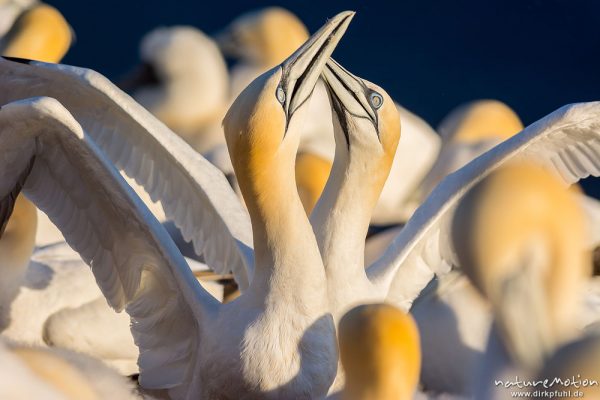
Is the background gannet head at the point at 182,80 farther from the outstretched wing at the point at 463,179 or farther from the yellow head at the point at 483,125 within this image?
the outstretched wing at the point at 463,179

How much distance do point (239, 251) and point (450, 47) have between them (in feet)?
17.6

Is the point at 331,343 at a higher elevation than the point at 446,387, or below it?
higher

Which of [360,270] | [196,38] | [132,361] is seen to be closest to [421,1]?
[196,38]

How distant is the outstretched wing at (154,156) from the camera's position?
5.63m

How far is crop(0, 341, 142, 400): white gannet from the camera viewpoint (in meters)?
3.84

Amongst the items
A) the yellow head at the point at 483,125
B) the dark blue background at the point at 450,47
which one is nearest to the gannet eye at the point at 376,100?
the yellow head at the point at 483,125

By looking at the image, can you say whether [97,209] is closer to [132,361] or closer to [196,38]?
[132,361]

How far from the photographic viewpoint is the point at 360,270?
523cm

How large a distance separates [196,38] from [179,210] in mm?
3369

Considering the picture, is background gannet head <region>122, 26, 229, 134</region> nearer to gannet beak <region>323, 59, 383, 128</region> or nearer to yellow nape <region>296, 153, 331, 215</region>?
yellow nape <region>296, 153, 331, 215</region>

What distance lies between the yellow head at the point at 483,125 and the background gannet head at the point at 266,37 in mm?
1257

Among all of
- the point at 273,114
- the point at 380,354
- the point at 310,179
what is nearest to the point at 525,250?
the point at 380,354

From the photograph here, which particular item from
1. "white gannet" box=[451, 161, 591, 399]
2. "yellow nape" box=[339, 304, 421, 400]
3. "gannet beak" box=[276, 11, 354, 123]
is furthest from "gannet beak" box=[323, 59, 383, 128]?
"white gannet" box=[451, 161, 591, 399]

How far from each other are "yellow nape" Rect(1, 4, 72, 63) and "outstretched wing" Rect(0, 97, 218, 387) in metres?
3.06
